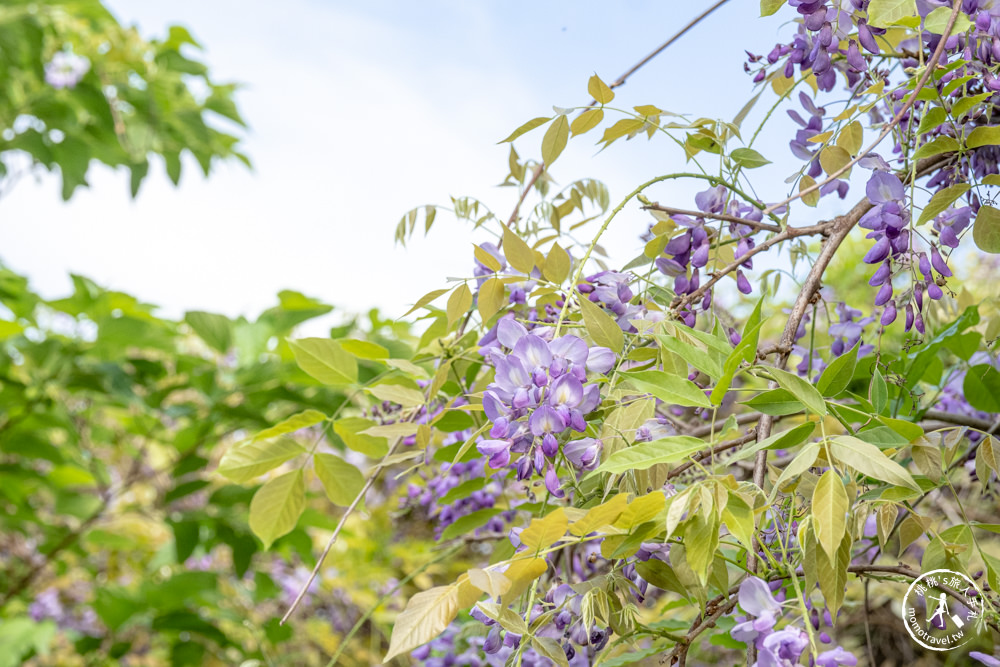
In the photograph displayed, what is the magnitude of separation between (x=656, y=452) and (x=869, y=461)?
4.0 inches

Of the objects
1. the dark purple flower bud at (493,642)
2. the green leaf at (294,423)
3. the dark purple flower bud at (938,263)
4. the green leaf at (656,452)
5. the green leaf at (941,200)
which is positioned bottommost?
the dark purple flower bud at (493,642)

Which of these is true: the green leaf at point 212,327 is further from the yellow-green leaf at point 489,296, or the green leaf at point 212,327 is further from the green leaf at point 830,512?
the green leaf at point 830,512

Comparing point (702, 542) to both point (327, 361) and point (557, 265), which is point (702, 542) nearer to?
point (557, 265)

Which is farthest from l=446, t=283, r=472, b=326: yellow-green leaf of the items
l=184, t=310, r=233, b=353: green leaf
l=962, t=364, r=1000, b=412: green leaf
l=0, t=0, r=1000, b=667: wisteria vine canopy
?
l=184, t=310, r=233, b=353: green leaf

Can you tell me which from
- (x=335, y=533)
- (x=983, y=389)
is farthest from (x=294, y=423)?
(x=983, y=389)

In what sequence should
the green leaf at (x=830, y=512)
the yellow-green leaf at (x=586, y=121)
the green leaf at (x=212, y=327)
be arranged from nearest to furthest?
the green leaf at (x=830, y=512), the yellow-green leaf at (x=586, y=121), the green leaf at (x=212, y=327)

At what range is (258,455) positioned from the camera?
641mm

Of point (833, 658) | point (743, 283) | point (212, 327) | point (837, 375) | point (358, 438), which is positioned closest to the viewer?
point (833, 658)

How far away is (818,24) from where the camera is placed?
0.52 m

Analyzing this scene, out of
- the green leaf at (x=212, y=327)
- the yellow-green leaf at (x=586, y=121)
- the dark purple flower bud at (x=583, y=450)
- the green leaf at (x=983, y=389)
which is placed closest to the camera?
the dark purple flower bud at (x=583, y=450)

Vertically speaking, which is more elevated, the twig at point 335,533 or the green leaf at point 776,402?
the green leaf at point 776,402

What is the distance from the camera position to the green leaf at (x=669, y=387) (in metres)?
0.40

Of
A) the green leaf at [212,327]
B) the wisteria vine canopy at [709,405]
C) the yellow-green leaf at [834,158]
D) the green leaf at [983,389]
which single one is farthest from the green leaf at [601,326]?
the green leaf at [212,327]

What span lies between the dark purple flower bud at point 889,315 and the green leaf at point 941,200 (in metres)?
0.06
